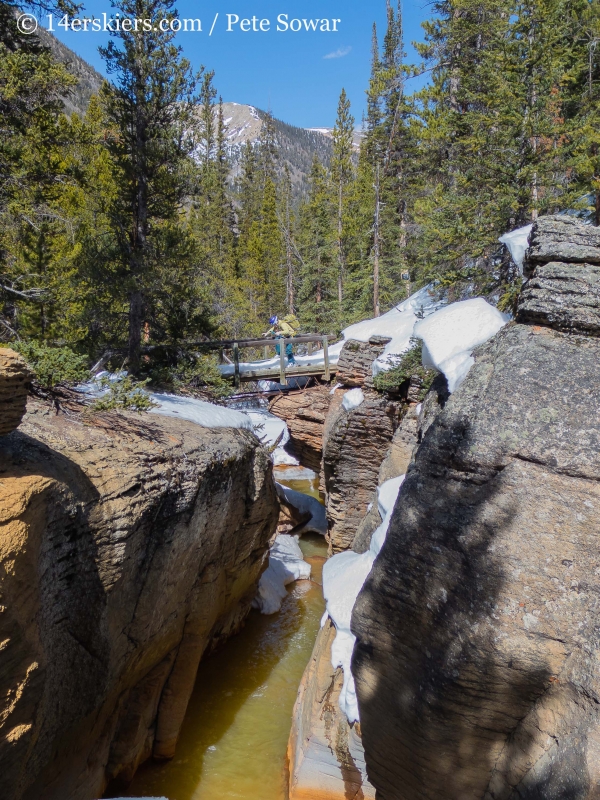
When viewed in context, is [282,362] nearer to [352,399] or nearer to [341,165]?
[352,399]

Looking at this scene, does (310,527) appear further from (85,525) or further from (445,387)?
(85,525)

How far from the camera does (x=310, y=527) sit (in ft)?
60.0

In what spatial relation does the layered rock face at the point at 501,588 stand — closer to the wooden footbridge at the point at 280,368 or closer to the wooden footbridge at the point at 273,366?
the wooden footbridge at the point at 273,366

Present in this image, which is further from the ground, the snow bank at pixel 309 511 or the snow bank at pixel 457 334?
the snow bank at pixel 457 334

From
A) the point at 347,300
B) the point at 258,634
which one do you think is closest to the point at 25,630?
the point at 258,634

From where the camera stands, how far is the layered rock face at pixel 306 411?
56.5 ft

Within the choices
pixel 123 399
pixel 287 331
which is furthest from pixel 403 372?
pixel 123 399

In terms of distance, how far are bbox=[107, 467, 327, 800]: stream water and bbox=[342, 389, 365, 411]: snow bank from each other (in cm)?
519

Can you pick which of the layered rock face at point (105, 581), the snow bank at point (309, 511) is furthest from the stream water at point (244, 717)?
the snow bank at point (309, 511)

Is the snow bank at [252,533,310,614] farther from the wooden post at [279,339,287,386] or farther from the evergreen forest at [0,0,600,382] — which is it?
the evergreen forest at [0,0,600,382]

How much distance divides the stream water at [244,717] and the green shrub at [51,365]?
19.2ft

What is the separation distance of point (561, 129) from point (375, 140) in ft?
60.3

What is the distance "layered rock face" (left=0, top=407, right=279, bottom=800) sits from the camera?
418cm

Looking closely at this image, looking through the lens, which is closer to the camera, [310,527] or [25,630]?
[25,630]
